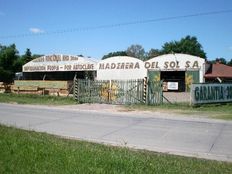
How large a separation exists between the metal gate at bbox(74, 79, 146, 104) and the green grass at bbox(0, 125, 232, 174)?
57.0 feet

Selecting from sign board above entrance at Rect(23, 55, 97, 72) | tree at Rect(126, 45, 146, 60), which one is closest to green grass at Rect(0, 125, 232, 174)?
sign board above entrance at Rect(23, 55, 97, 72)

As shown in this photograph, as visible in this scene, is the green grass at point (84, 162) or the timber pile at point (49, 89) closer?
the green grass at point (84, 162)

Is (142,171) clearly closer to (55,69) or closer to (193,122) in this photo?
(193,122)

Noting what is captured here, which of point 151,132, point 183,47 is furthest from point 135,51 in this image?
point 151,132

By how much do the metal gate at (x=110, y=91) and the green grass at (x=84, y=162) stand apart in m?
17.4

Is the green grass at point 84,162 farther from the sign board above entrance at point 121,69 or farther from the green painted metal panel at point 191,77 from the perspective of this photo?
the sign board above entrance at point 121,69

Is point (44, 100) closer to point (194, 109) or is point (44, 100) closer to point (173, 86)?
point (194, 109)

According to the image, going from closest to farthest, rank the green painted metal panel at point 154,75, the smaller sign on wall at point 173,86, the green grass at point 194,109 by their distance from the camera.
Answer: the green grass at point 194,109 < the smaller sign on wall at point 173,86 < the green painted metal panel at point 154,75

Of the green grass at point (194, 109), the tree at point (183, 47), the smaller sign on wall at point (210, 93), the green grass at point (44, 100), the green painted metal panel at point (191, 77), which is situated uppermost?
the tree at point (183, 47)

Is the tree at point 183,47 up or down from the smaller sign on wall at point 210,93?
up

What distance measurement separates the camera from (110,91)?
92.3 ft

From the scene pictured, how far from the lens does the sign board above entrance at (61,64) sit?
4969 centimetres

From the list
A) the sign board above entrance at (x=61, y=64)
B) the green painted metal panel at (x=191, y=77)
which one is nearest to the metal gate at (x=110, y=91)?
the green painted metal panel at (x=191, y=77)

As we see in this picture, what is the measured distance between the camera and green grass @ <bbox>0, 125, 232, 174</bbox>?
692cm
